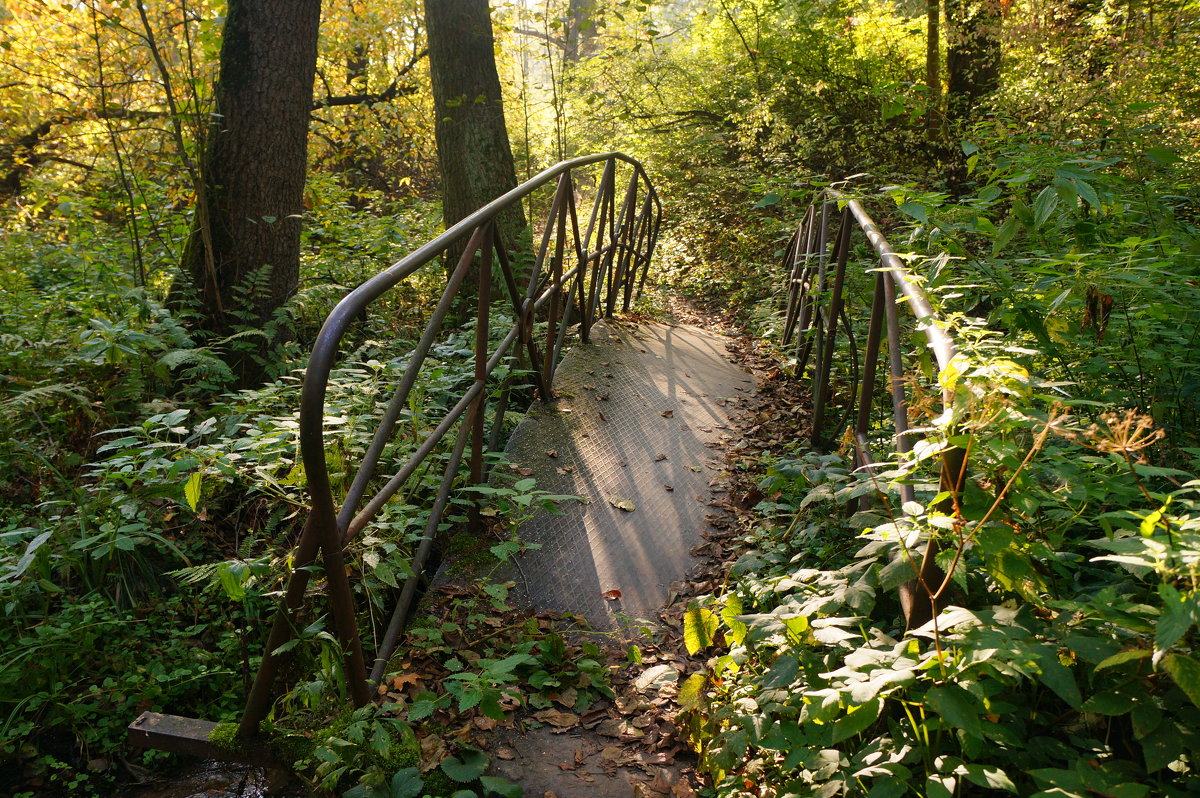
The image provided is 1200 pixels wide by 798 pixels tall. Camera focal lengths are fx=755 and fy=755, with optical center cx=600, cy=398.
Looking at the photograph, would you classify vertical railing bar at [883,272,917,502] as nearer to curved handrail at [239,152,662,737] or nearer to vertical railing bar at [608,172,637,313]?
curved handrail at [239,152,662,737]

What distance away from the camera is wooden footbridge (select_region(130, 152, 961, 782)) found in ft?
6.63

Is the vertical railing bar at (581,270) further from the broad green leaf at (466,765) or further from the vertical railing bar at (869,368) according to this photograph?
the broad green leaf at (466,765)

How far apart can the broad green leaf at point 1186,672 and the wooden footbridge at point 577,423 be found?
469mm

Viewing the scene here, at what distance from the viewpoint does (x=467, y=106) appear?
6.35m

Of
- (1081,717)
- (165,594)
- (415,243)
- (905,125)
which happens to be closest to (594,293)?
(415,243)

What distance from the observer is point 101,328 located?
3.69 meters

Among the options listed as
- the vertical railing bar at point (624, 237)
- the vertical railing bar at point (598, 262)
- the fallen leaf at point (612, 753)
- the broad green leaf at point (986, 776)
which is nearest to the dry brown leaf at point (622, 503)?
the fallen leaf at point (612, 753)

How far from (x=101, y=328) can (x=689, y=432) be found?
10.2 ft

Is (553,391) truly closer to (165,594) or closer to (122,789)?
(165,594)

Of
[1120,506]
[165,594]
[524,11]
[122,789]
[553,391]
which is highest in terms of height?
[524,11]

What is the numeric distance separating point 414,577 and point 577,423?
5.76 feet

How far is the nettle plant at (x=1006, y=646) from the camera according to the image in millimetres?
1216

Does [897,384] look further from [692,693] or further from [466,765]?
[466,765]

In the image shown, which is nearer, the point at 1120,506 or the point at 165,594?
the point at 1120,506
